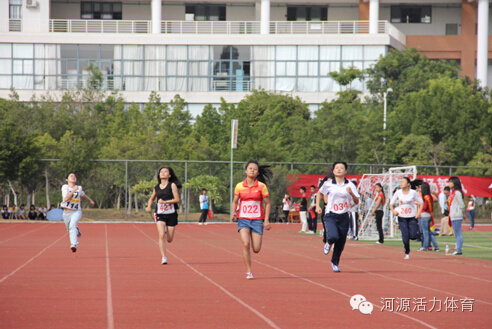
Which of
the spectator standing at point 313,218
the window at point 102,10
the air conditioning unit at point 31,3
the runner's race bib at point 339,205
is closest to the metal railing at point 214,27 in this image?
the air conditioning unit at point 31,3

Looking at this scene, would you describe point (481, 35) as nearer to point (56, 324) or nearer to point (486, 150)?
point (486, 150)

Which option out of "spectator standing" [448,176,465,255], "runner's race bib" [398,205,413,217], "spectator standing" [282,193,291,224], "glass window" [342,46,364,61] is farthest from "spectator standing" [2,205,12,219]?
"glass window" [342,46,364,61]

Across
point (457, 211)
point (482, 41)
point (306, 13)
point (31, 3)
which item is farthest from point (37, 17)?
point (457, 211)

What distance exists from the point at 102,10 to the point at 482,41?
32073 millimetres

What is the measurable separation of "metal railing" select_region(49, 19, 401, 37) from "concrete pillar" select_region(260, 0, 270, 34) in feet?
2.44

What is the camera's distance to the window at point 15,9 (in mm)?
58344

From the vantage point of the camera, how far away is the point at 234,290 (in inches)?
419

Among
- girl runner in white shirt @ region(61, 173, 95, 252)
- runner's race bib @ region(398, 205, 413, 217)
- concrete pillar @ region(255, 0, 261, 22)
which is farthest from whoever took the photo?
concrete pillar @ region(255, 0, 261, 22)

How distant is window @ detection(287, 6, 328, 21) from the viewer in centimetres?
6366

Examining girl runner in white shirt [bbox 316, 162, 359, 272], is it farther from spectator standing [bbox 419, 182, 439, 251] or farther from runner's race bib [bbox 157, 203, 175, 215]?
spectator standing [bbox 419, 182, 439, 251]

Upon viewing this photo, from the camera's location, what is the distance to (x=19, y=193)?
39469 millimetres

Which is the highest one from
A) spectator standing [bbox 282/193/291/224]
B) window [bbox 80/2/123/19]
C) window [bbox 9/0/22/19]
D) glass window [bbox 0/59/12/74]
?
window [bbox 80/2/123/19]

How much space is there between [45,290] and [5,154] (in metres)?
26.9

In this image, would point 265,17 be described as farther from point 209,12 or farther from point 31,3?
point 31,3
